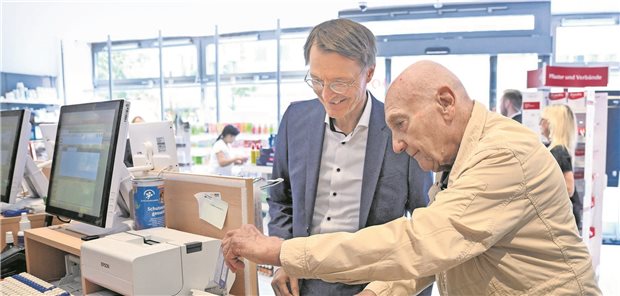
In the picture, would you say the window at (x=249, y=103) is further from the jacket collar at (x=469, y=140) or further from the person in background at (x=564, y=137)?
the jacket collar at (x=469, y=140)

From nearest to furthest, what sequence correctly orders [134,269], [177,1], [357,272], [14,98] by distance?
[357,272] < [134,269] < [177,1] < [14,98]

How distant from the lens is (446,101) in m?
1.05

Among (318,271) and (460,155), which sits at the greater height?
(460,155)

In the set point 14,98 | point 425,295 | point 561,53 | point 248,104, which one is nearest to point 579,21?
point 561,53

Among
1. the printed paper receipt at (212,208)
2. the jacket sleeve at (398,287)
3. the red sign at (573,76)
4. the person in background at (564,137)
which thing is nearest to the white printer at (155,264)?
the printed paper receipt at (212,208)

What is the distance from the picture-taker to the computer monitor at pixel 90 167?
1513 mm

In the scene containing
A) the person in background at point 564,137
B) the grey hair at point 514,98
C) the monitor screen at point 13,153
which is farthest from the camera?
the grey hair at point 514,98

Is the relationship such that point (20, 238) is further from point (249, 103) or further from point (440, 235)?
point (249, 103)

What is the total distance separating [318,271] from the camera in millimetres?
976

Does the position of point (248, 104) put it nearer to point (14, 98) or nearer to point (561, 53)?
point (14, 98)

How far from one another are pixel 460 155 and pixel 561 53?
6667mm

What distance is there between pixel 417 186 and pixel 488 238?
Result: 59 centimetres

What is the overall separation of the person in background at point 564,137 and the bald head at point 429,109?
3240 mm

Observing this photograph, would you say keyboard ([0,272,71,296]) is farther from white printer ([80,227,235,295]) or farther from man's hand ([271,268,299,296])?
man's hand ([271,268,299,296])
